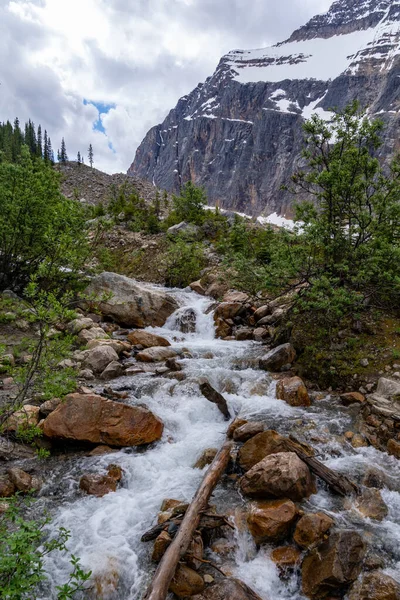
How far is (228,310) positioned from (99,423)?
999 cm

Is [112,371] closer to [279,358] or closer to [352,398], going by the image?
[279,358]

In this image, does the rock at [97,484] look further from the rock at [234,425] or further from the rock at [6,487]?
the rock at [234,425]

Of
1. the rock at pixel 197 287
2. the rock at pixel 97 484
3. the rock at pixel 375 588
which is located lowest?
the rock at pixel 97 484

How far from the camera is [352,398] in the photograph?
A: 9258mm

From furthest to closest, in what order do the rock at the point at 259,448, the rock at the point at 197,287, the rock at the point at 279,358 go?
1. the rock at the point at 197,287
2. the rock at the point at 279,358
3. the rock at the point at 259,448

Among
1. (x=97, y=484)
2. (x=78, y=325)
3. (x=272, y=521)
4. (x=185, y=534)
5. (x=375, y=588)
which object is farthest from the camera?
(x=78, y=325)

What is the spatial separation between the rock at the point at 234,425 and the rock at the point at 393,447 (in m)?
3.08

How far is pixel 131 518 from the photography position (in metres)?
6.22

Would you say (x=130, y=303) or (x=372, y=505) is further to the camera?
(x=130, y=303)

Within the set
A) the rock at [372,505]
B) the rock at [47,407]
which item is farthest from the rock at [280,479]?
the rock at [47,407]

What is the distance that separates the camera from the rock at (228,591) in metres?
4.58

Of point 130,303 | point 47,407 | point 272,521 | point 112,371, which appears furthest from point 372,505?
point 130,303

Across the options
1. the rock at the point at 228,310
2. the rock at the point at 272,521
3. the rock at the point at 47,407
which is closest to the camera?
the rock at the point at 272,521

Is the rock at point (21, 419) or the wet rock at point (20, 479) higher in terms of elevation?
the rock at point (21, 419)
